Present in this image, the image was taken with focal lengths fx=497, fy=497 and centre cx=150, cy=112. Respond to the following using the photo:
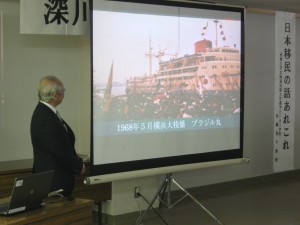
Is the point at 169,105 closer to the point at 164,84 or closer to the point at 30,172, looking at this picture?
→ the point at 164,84

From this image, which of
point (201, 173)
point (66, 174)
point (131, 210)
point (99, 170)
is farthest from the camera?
point (201, 173)

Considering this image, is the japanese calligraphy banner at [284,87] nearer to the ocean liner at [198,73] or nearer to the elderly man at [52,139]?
the ocean liner at [198,73]

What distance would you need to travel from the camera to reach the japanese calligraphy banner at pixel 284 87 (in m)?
6.59

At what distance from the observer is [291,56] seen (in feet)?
22.0

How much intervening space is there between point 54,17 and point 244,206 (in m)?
3.15

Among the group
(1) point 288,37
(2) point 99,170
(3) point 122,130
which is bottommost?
(2) point 99,170

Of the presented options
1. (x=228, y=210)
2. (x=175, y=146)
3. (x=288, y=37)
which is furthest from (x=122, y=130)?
(x=288, y=37)

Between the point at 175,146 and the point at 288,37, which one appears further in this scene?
the point at 288,37

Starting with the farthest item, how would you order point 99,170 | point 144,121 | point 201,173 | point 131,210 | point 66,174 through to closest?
point 201,173
point 131,210
point 144,121
point 99,170
point 66,174

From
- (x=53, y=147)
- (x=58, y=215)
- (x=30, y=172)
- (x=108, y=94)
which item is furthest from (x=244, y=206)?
(x=58, y=215)

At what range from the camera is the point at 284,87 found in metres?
6.69

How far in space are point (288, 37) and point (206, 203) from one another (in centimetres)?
246

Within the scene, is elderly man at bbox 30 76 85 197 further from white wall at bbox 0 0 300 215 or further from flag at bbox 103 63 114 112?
white wall at bbox 0 0 300 215

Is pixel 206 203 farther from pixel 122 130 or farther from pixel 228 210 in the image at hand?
pixel 122 130
